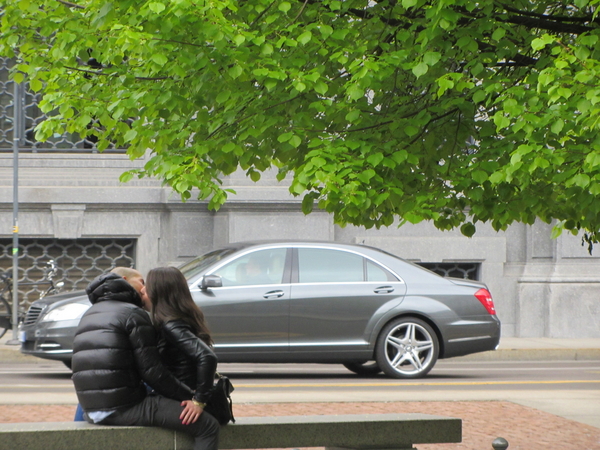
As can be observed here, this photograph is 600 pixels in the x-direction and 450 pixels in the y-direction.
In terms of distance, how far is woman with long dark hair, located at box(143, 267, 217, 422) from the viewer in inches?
188

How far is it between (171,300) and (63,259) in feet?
45.5

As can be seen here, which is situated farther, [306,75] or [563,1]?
[563,1]

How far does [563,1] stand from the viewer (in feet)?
22.9

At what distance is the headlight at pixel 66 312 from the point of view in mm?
11172

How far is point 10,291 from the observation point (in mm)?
16812

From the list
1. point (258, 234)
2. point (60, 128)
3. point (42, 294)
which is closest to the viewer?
point (60, 128)

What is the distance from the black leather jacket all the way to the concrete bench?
0.90 ft

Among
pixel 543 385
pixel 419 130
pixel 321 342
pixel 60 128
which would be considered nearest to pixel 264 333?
pixel 321 342

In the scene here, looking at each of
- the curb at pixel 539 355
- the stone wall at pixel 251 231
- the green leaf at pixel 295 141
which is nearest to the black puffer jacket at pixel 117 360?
the green leaf at pixel 295 141

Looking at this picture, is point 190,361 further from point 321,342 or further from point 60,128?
point 321,342

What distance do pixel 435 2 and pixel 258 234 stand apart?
1233cm

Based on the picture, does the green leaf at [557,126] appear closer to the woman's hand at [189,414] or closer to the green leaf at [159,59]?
the green leaf at [159,59]

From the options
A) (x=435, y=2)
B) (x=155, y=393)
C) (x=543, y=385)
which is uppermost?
(x=435, y=2)

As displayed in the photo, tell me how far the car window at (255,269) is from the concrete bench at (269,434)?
6.25 metres
